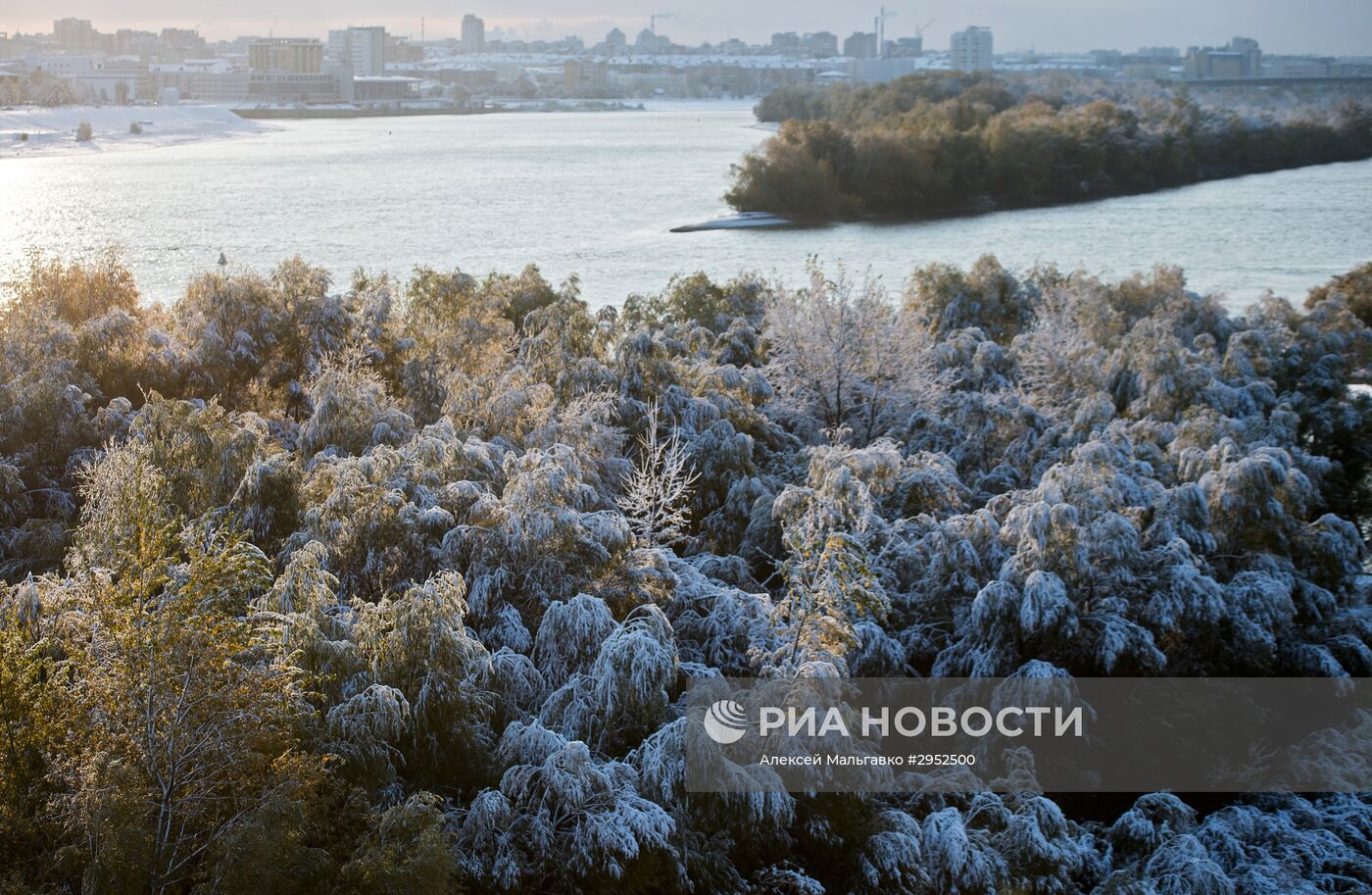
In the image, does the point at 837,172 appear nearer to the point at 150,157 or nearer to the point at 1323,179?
the point at 1323,179

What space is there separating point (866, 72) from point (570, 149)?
11301 cm

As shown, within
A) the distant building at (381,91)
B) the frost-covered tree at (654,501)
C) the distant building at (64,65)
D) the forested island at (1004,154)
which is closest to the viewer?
the frost-covered tree at (654,501)

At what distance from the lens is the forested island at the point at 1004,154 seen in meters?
58.1

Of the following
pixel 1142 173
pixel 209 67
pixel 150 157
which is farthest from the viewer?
pixel 209 67

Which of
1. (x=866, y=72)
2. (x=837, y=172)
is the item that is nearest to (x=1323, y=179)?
(x=837, y=172)

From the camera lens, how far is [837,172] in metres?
60.0

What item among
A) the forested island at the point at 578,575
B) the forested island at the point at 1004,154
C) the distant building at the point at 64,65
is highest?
the distant building at the point at 64,65

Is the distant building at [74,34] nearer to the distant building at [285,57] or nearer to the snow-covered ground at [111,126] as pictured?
the distant building at [285,57]

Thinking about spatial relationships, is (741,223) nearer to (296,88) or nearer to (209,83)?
(296,88)

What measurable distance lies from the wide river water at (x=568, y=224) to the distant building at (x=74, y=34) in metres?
130

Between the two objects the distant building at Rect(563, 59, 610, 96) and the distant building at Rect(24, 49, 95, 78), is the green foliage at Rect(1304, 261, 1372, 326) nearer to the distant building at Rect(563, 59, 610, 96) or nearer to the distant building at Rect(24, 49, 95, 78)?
the distant building at Rect(24, 49, 95, 78)

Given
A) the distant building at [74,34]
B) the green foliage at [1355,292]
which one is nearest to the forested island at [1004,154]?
the green foliage at [1355,292]

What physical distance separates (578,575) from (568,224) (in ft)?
124

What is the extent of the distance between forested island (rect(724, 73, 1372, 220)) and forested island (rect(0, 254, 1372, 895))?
3621 centimetres
